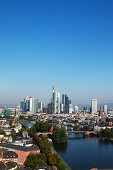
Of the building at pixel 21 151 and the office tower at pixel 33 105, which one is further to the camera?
the office tower at pixel 33 105

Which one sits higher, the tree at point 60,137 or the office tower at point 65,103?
the office tower at point 65,103

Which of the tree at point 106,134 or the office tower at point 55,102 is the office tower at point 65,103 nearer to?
the office tower at point 55,102

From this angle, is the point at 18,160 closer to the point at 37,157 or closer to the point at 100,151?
the point at 37,157

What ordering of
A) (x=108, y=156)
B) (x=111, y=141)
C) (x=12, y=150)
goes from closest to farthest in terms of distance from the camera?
(x=12, y=150)
(x=108, y=156)
(x=111, y=141)

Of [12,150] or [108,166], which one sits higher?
[12,150]

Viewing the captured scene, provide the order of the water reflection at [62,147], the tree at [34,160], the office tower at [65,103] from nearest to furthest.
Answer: the tree at [34,160] → the water reflection at [62,147] → the office tower at [65,103]

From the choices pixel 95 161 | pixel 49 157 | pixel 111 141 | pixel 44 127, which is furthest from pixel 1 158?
pixel 44 127

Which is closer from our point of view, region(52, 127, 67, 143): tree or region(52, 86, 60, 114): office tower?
region(52, 127, 67, 143): tree

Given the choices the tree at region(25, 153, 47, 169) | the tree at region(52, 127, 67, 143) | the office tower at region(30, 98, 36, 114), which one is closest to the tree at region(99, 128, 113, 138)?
the tree at region(52, 127, 67, 143)

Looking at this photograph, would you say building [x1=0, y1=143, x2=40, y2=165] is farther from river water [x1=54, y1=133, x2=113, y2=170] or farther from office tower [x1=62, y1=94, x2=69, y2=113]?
office tower [x1=62, y1=94, x2=69, y2=113]

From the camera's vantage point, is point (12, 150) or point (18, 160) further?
point (12, 150)

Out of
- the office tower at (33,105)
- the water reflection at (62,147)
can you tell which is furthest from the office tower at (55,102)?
the water reflection at (62,147)
